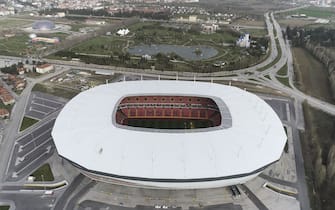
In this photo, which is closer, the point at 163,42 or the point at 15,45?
the point at 15,45

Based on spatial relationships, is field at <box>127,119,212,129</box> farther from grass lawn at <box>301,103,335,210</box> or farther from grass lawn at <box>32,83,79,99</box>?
grass lawn at <box>32,83,79,99</box>

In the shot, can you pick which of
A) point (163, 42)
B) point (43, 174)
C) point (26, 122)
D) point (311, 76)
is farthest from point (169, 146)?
point (163, 42)

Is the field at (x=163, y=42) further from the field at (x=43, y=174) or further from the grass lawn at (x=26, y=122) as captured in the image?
the field at (x=43, y=174)

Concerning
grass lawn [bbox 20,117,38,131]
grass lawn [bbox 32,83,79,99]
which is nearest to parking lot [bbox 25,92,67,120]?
grass lawn [bbox 20,117,38,131]

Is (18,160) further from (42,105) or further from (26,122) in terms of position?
(42,105)

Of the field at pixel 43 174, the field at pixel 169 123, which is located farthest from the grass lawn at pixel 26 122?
the field at pixel 169 123

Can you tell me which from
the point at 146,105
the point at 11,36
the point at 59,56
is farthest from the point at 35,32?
the point at 146,105
